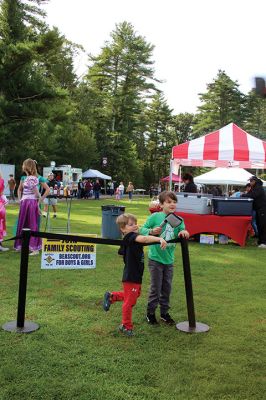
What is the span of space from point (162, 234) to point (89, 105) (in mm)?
52170

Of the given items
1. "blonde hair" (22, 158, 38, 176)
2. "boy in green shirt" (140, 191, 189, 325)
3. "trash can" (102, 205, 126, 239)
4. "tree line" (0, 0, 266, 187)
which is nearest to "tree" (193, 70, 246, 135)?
"tree line" (0, 0, 266, 187)

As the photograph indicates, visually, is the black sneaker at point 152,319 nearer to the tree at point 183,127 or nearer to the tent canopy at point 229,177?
the tent canopy at point 229,177

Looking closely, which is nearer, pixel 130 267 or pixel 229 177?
pixel 130 267

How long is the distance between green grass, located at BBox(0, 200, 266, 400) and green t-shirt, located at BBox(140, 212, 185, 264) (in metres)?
0.75

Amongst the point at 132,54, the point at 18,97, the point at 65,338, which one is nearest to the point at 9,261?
the point at 65,338

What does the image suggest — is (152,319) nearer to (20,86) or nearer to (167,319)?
(167,319)

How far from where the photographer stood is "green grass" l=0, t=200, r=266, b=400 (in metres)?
3.43

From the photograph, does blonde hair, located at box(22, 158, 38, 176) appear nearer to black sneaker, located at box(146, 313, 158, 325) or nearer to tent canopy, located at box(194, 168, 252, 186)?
black sneaker, located at box(146, 313, 158, 325)

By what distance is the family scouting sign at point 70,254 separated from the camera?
16.3ft

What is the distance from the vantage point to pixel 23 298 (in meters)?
4.62

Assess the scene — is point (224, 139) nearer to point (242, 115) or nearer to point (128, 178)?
point (128, 178)

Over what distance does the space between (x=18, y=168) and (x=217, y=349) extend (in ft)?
112

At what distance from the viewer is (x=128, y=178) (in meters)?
61.3

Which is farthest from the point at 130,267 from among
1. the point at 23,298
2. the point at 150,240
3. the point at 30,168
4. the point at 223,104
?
the point at 223,104
